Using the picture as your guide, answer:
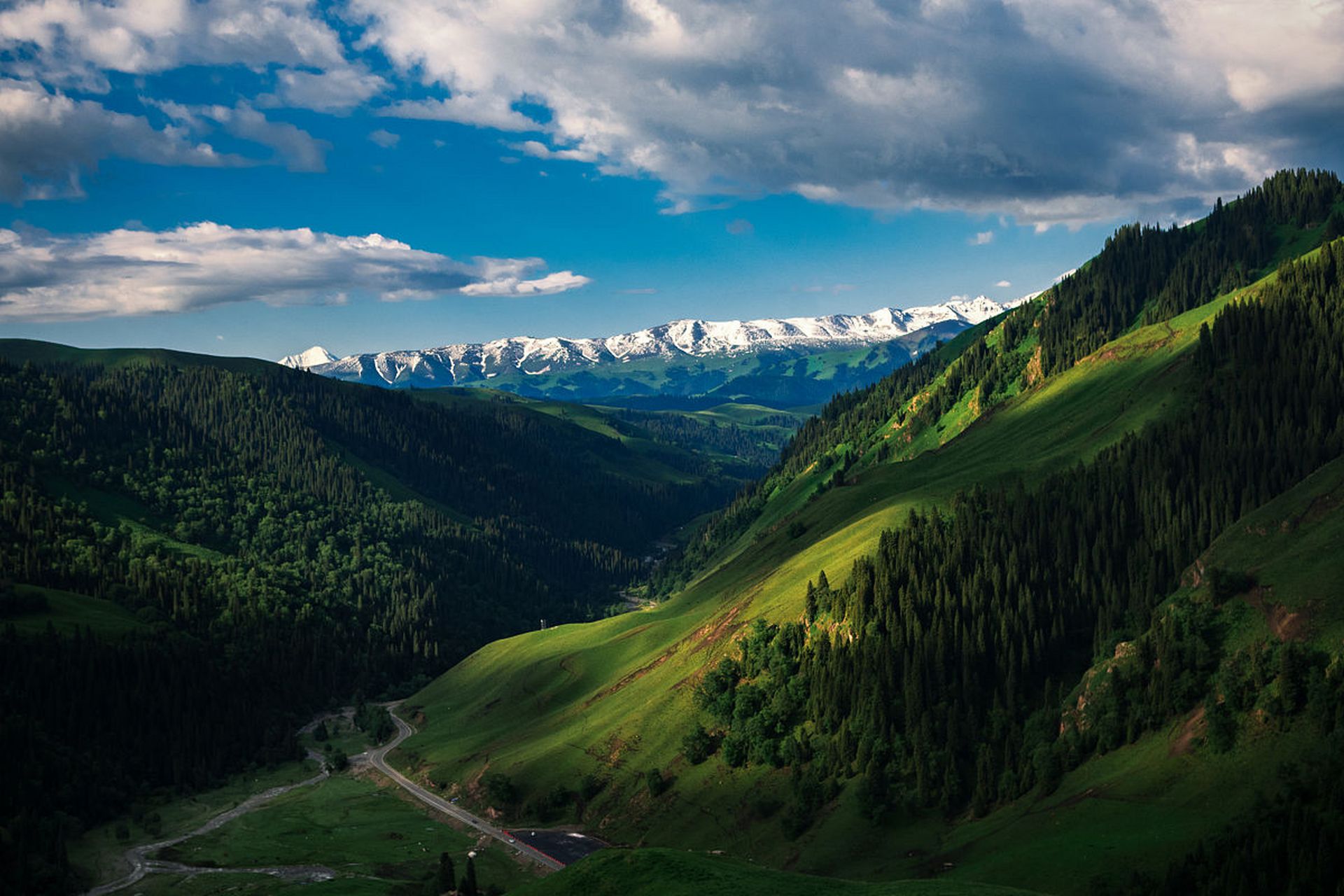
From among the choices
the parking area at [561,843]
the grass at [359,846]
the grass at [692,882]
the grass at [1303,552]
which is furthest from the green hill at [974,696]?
the grass at [692,882]

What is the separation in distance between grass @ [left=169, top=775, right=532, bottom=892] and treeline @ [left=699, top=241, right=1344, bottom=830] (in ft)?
144

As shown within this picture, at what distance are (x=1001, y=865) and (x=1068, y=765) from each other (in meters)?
25.1

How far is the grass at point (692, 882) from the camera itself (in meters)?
88.3

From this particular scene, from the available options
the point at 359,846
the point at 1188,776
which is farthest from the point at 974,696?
the point at 359,846

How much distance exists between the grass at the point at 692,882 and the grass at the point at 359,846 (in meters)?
50.6

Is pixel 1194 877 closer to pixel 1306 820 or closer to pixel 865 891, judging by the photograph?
pixel 1306 820

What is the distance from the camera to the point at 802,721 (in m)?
161

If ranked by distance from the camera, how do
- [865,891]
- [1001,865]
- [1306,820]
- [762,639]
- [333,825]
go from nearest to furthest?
[1306,820] → [865,891] → [1001,865] → [762,639] → [333,825]

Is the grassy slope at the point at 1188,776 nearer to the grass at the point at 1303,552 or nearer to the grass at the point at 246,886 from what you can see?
the grass at the point at 1303,552

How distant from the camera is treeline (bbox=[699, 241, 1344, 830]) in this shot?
13300 cm

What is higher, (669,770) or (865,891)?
(865,891)

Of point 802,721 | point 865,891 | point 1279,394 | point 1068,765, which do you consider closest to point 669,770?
point 802,721

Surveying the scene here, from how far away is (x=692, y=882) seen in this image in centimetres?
9431

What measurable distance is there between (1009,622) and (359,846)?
391ft
